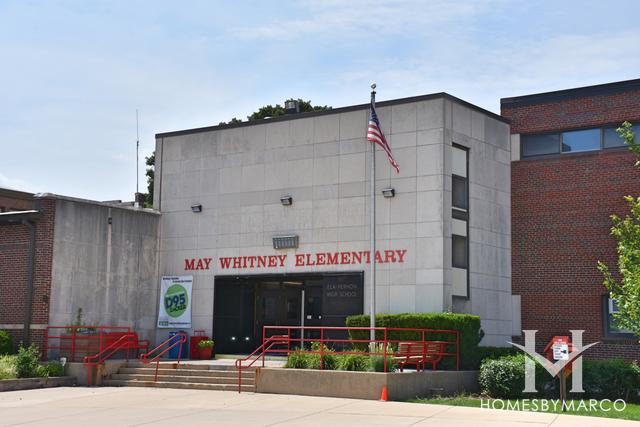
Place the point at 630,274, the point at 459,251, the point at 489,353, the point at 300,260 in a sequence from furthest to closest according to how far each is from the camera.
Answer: the point at 300,260, the point at 459,251, the point at 489,353, the point at 630,274

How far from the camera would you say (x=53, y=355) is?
91.4 ft

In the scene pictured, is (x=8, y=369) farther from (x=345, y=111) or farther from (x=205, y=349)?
(x=345, y=111)

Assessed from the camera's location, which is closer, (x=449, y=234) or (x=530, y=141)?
(x=449, y=234)

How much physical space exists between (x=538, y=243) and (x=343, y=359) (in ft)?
35.1

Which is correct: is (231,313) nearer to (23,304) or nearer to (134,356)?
(134,356)

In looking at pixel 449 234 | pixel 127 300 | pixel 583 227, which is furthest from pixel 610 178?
pixel 127 300

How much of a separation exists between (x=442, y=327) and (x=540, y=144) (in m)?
8.96

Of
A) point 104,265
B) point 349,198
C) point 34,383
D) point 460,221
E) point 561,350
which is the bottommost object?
point 34,383

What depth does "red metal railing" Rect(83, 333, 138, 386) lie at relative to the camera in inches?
1014

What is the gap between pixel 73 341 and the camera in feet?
87.7

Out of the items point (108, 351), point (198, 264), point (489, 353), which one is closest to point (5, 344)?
point (108, 351)

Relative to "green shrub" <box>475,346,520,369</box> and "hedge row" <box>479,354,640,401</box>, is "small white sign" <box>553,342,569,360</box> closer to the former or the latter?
"hedge row" <box>479,354,640,401</box>

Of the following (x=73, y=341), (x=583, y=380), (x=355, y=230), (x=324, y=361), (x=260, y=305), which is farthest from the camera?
(x=260, y=305)

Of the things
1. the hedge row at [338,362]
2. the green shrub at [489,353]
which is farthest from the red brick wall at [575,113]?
the hedge row at [338,362]
